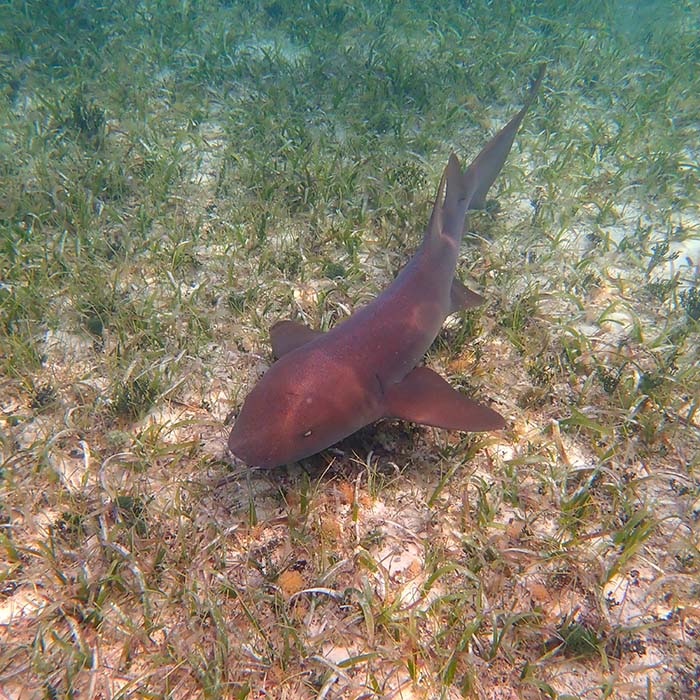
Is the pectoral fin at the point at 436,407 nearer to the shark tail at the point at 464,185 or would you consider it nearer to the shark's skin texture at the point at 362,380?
the shark's skin texture at the point at 362,380

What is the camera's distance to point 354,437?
3.58 metres

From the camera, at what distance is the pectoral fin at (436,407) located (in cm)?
315

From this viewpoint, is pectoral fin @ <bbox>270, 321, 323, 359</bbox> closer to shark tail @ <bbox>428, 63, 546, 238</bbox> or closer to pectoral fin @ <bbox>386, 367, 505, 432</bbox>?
pectoral fin @ <bbox>386, 367, 505, 432</bbox>

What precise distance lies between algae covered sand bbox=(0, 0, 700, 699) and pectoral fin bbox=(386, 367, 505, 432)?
1.47 feet

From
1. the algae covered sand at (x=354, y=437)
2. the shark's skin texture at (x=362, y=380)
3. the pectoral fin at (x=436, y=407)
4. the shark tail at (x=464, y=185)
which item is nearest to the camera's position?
the algae covered sand at (x=354, y=437)

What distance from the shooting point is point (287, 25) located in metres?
9.49

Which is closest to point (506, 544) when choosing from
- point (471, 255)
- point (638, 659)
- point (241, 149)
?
point (638, 659)

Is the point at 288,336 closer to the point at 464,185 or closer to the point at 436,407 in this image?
the point at 436,407

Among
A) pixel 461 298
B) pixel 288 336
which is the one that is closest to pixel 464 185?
pixel 461 298

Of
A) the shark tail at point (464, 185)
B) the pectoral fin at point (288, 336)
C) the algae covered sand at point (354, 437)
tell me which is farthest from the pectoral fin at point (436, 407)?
the shark tail at point (464, 185)

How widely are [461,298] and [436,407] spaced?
1425 millimetres

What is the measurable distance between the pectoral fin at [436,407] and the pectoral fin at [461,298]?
101 cm

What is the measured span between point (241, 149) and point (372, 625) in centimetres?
596

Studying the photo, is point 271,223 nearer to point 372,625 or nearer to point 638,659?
point 372,625
